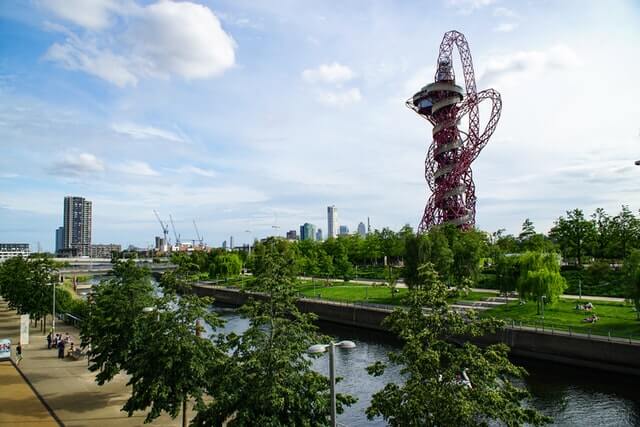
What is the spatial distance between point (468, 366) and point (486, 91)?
310ft

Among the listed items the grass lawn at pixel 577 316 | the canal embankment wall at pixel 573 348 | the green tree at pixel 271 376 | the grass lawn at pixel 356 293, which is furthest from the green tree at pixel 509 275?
the green tree at pixel 271 376

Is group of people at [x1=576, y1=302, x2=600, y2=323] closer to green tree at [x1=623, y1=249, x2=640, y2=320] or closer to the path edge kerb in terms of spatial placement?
green tree at [x1=623, y1=249, x2=640, y2=320]

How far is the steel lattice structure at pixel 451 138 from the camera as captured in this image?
98125 millimetres

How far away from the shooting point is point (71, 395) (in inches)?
1063

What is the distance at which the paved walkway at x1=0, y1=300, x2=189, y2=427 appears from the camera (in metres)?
23.1

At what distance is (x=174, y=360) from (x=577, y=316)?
37383 mm

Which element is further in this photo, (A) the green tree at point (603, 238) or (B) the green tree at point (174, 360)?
(A) the green tree at point (603, 238)

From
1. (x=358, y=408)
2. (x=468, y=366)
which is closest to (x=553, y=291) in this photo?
(x=358, y=408)

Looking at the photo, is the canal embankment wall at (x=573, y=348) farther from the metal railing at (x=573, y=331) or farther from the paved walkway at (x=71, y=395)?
the paved walkway at (x=71, y=395)

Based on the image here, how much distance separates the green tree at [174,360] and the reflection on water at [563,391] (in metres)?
3.10

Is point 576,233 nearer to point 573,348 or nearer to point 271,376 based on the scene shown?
point 573,348

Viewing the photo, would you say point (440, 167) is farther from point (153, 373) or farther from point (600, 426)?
point (153, 373)

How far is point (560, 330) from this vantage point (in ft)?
125

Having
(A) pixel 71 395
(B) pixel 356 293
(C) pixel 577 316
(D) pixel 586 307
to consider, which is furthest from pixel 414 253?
(A) pixel 71 395
